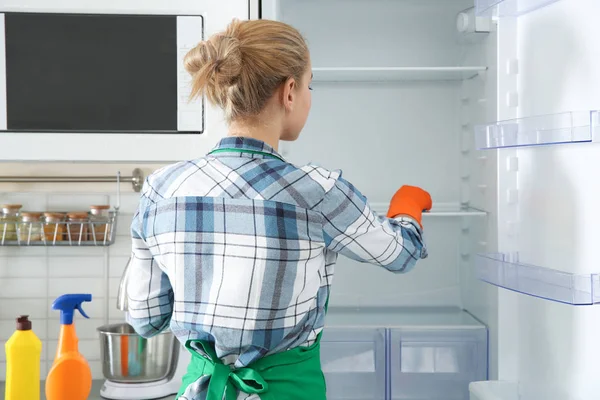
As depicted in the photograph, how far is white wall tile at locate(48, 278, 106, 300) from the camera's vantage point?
1961 millimetres

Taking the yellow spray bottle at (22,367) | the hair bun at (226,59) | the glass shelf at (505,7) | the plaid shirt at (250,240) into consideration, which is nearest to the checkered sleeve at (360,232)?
the plaid shirt at (250,240)

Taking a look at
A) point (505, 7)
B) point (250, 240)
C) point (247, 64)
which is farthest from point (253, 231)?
point (505, 7)

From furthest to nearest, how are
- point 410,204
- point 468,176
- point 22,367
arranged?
point 468,176 → point 22,367 → point 410,204

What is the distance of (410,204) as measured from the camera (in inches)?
53.3

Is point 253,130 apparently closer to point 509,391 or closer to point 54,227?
point 509,391

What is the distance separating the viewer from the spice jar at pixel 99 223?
6.16 feet

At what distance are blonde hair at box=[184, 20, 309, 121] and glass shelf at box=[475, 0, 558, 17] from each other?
0.35 m

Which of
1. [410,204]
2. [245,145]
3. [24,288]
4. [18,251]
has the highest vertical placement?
[245,145]

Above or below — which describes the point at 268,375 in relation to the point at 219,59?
below

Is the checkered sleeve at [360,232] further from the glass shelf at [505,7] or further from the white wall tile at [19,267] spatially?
the white wall tile at [19,267]

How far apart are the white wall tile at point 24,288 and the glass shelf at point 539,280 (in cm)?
122

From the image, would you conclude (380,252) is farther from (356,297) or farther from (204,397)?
(356,297)

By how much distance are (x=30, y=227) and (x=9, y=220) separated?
0.21ft

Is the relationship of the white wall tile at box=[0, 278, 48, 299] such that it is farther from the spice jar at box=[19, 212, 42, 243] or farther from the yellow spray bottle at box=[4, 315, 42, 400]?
the yellow spray bottle at box=[4, 315, 42, 400]
